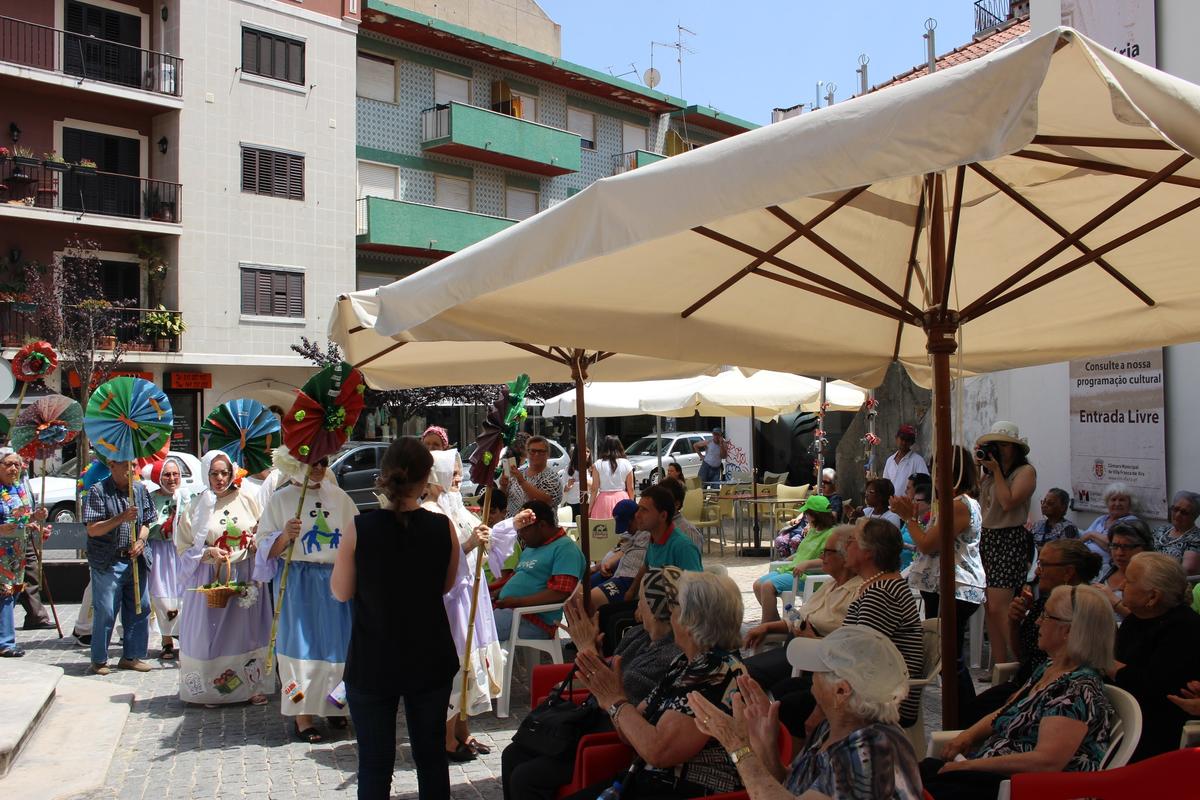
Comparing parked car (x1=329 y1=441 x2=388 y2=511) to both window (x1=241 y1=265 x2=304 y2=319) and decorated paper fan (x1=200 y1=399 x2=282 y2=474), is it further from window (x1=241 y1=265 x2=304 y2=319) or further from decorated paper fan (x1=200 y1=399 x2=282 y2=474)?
decorated paper fan (x1=200 y1=399 x2=282 y2=474)

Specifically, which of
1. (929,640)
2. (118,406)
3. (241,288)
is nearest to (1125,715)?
(929,640)

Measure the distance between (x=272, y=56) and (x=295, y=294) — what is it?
20.3 ft

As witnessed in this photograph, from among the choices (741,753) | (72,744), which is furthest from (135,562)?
(741,753)

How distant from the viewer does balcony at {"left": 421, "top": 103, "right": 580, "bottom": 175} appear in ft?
97.7

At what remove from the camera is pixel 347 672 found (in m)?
3.90

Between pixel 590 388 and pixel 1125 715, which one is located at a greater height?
pixel 590 388

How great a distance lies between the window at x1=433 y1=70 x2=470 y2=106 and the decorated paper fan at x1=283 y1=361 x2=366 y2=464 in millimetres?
26075

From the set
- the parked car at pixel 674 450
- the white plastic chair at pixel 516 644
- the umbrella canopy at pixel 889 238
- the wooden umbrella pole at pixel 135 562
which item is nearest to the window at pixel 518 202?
the parked car at pixel 674 450

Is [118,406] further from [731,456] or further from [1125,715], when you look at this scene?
[731,456]

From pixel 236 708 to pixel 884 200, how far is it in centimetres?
537

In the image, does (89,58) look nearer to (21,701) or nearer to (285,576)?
(21,701)

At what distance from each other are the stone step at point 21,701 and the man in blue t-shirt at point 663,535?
3.73 metres

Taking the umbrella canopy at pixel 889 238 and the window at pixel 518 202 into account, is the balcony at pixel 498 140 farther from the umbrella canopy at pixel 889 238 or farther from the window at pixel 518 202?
the umbrella canopy at pixel 889 238

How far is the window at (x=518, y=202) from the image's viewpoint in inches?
1283
